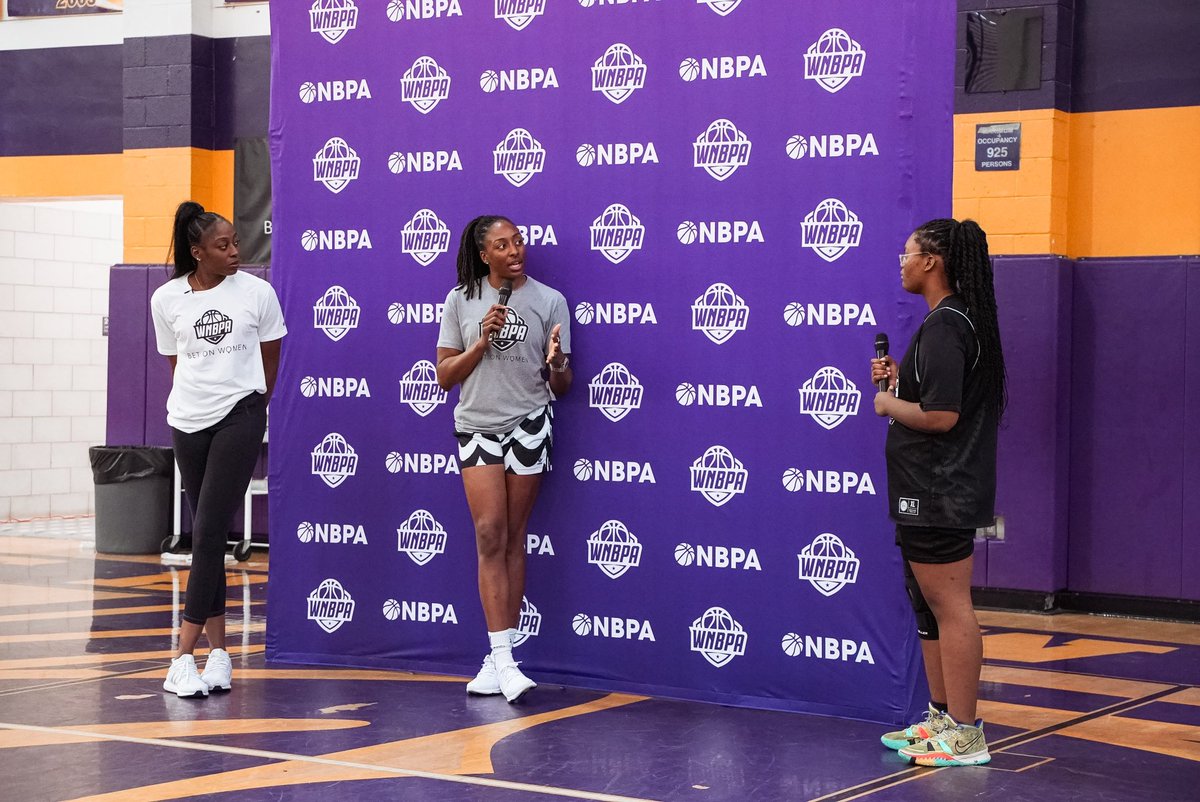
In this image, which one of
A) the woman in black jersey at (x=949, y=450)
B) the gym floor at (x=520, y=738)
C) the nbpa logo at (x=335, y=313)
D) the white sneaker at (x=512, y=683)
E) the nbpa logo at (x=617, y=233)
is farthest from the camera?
the nbpa logo at (x=335, y=313)

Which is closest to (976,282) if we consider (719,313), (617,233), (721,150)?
(719,313)

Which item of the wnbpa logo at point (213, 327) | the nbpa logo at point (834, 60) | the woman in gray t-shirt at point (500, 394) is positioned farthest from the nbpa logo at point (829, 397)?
the wnbpa logo at point (213, 327)

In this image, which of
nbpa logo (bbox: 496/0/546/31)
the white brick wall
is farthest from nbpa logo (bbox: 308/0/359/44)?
the white brick wall

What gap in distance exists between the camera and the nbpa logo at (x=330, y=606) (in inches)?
269

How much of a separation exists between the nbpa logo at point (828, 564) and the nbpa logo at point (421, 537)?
160 cm

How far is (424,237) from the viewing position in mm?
6609

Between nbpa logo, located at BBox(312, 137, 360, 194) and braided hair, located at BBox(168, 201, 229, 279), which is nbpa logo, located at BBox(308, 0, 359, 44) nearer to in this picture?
nbpa logo, located at BBox(312, 137, 360, 194)

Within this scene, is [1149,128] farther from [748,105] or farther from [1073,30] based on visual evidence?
[748,105]

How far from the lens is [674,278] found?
19.9ft

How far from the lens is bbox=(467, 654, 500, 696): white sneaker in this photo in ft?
19.9

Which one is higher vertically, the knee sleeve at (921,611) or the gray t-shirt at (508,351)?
the gray t-shirt at (508,351)

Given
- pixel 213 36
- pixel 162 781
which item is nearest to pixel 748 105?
pixel 162 781

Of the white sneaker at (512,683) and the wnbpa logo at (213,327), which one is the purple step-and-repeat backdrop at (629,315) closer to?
the white sneaker at (512,683)

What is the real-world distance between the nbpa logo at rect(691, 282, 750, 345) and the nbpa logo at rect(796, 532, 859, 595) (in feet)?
2.74
